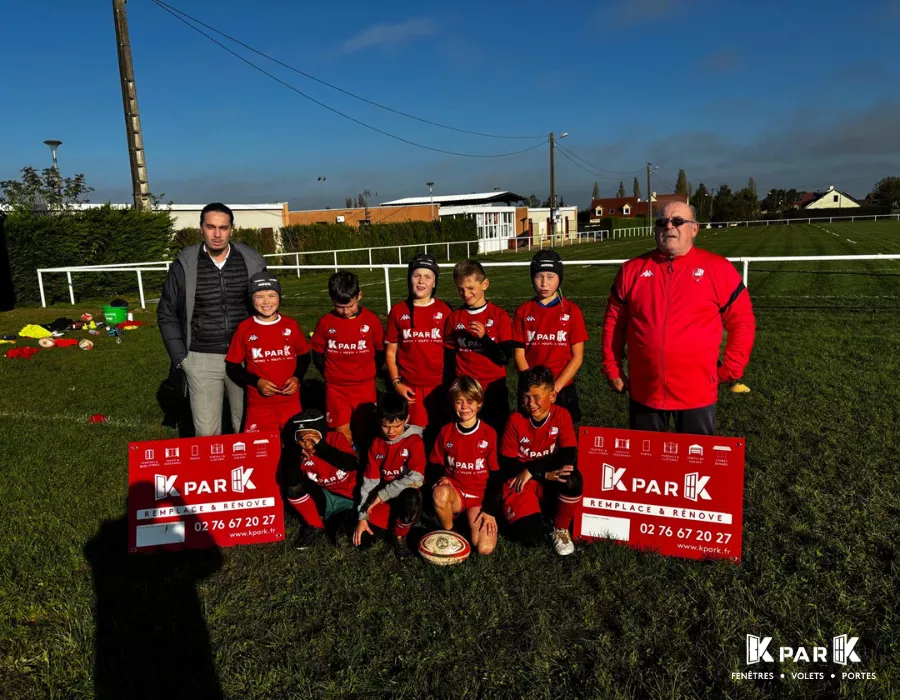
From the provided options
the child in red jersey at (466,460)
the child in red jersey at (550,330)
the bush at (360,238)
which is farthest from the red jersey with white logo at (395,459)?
the bush at (360,238)

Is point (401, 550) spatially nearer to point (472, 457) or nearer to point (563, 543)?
point (472, 457)

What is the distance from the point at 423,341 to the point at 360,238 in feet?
98.6

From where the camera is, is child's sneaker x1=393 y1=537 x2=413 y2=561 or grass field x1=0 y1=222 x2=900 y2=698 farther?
child's sneaker x1=393 y1=537 x2=413 y2=561

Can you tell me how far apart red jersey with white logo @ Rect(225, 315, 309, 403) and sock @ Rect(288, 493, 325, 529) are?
80 centimetres

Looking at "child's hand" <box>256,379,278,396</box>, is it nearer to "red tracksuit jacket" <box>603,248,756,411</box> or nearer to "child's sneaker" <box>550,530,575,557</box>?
"child's sneaker" <box>550,530,575,557</box>

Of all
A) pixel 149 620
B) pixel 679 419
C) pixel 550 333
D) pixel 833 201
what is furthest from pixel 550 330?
pixel 833 201

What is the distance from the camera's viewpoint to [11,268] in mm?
16531

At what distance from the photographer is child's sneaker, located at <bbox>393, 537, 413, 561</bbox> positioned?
3.54 metres

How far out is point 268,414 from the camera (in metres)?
4.31

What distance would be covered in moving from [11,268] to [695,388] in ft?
61.7

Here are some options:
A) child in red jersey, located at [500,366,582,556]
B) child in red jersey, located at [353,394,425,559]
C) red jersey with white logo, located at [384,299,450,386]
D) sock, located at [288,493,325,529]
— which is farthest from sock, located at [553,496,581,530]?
sock, located at [288,493,325,529]

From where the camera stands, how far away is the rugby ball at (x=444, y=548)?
344cm

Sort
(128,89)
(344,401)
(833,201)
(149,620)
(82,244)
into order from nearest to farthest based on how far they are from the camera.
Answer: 1. (149,620)
2. (344,401)
3. (128,89)
4. (82,244)
5. (833,201)

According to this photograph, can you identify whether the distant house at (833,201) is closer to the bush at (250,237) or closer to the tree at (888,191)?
the tree at (888,191)
